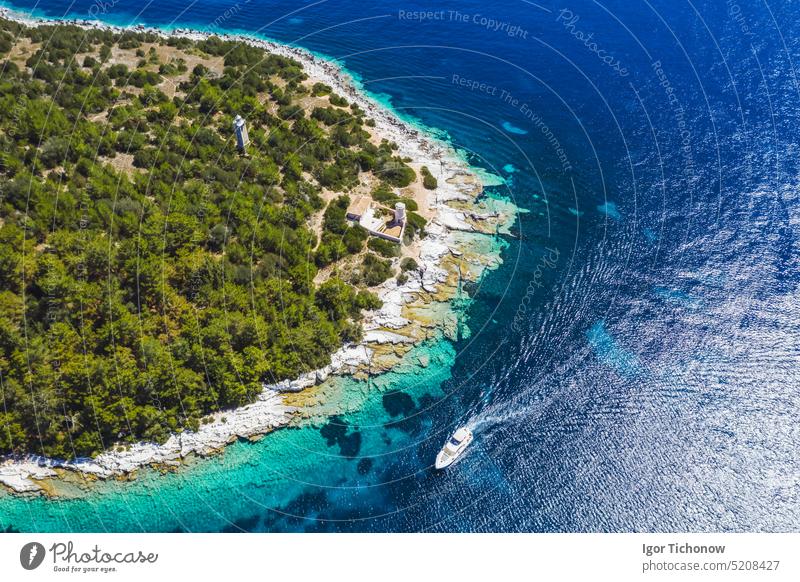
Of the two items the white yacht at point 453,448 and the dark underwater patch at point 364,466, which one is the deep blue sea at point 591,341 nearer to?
the dark underwater patch at point 364,466

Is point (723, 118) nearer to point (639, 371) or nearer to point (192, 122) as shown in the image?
point (639, 371)

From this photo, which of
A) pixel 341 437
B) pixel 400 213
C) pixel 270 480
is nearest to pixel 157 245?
pixel 270 480

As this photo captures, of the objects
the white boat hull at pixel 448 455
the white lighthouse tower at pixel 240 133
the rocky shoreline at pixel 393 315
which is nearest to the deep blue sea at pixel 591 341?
the white boat hull at pixel 448 455

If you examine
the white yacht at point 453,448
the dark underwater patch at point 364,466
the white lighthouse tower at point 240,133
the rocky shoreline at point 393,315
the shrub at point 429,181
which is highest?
the white lighthouse tower at point 240,133

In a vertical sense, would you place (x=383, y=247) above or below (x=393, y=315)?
above

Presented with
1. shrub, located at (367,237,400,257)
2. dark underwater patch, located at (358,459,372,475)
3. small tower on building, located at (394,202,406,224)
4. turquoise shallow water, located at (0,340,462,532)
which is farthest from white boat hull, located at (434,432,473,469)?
small tower on building, located at (394,202,406,224)

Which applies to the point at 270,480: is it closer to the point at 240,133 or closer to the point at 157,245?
the point at 157,245

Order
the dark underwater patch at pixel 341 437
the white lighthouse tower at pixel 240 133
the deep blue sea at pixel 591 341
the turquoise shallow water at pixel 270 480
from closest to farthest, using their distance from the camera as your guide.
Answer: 1. the turquoise shallow water at pixel 270 480
2. the deep blue sea at pixel 591 341
3. the dark underwater patch at pixel 341 437
4. the white lighthouse tower at pixel 240 133
